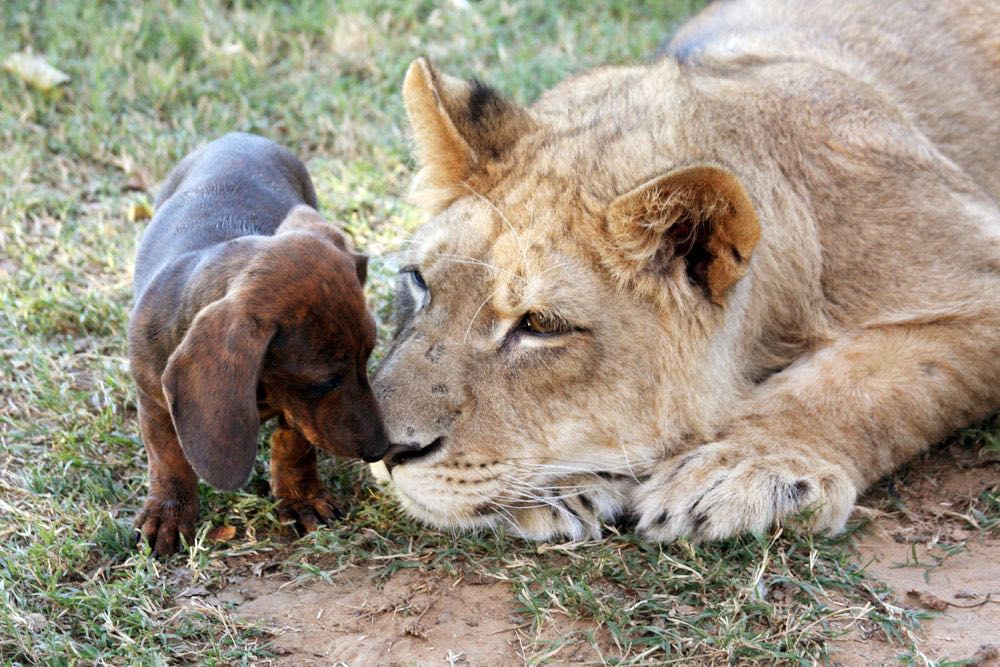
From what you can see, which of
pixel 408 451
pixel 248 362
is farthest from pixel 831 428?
pixel 248 362

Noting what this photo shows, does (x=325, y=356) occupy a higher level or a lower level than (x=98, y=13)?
lower

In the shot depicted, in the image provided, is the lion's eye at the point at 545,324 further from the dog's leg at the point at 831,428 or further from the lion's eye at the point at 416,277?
the dog's leg at the point at 831,428

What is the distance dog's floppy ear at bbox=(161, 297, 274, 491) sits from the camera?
10.4 feet

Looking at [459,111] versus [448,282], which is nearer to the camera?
[448,282]

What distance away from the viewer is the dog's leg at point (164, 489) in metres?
3.62

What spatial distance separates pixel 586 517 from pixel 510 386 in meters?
0.47

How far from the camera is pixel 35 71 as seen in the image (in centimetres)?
672

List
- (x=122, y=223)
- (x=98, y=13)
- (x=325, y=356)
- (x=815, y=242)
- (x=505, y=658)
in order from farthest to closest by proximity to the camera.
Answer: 1. (x=98, y=13)
2. (x=122, y=223)
3. (x=815, y=242)
4. (x=325, y=356)
5. (x=505, y=658)

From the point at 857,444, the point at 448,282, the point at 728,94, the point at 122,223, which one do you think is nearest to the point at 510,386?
the point at 448,282

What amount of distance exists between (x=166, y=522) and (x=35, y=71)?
13.0ft

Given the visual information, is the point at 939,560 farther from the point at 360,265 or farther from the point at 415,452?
the point at 360,265

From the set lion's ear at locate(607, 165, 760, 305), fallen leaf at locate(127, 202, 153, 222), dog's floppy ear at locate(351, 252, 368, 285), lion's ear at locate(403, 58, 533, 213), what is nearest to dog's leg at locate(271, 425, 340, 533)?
dog's floppy ear at locate(351, 252, 368, 285)

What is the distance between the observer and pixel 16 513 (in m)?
3.74

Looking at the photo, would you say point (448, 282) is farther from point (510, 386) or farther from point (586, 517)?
point (586, 517)
